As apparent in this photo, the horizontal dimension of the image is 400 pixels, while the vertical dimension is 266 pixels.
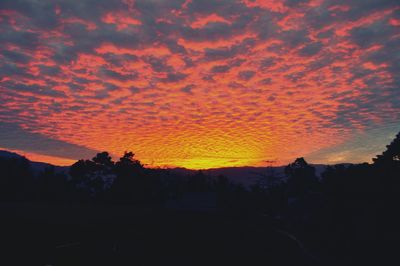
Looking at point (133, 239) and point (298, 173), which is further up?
point (298, 173)

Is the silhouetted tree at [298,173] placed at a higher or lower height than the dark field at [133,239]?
higher

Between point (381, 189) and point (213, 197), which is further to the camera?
point (213, 197)

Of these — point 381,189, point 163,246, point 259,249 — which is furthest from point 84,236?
point 381,189

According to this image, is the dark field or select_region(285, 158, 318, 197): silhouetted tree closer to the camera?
the dark field

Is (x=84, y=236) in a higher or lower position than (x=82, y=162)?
lower

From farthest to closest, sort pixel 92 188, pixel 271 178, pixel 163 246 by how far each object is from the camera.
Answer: pixel 271 178
pixel 92 188
pixel 163 246

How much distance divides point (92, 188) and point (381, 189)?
54485mm

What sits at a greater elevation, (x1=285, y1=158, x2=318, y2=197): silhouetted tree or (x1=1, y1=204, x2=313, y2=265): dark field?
(x1=285, y1=158, x2=318, y2=197): silhouetted tree

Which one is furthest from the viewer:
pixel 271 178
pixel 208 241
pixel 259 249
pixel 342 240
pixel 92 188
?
pixel 271 178

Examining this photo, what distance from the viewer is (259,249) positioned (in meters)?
14.2

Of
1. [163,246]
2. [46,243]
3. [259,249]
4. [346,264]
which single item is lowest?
[346,264]

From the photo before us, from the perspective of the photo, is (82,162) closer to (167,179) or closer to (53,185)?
(53,185)

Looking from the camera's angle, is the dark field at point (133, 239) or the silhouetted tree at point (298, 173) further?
the silhouetted tree at point (298, 173)

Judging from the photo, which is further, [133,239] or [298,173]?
[298,173]
